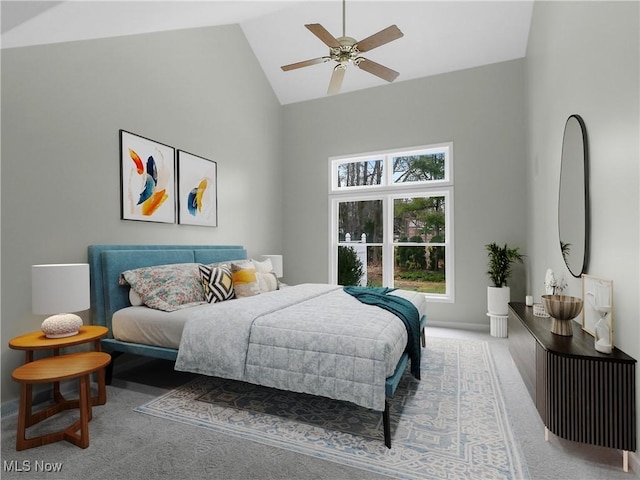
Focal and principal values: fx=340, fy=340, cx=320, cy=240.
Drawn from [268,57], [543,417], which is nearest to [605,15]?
[543,417]

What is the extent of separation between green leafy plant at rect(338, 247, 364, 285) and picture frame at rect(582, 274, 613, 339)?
11.3 feet

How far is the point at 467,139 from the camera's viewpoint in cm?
482

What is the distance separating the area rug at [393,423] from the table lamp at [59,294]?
79cm

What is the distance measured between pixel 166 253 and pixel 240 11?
10.7ft

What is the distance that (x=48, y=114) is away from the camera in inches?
103

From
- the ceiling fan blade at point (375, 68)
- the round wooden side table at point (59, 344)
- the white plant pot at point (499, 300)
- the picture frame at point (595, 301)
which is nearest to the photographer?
the picture frame at point (595, 301)

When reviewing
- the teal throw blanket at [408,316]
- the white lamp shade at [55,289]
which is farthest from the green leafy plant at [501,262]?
the white lamp shade at [55,289]

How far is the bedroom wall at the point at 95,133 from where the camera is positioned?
7.95 feet

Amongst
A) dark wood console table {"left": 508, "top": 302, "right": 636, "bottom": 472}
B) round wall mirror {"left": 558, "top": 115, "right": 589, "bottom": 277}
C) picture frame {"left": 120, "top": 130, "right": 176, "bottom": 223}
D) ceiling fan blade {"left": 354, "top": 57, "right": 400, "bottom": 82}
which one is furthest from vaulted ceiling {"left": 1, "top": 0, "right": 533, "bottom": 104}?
dark wood console table {"left": 508, "top": 302, "right": 636, "bottom": 472}

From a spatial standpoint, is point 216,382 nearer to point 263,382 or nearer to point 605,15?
point 263,382

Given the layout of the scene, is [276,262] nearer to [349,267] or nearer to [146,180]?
[349,267]

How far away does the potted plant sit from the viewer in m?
4.27

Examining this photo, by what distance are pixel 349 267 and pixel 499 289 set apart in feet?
7.42

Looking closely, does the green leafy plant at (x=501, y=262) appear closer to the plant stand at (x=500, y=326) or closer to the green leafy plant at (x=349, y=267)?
the plant stand at (x=500, y=326)
